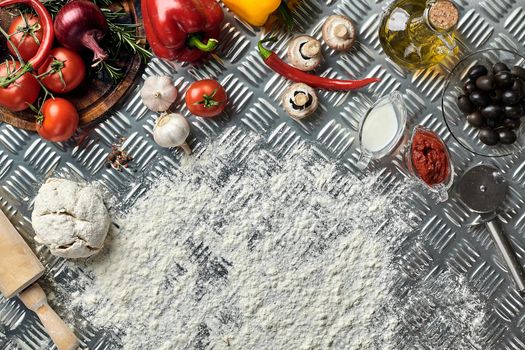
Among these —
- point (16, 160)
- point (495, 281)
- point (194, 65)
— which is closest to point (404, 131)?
point (495, 281)

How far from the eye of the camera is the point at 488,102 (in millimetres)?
1702

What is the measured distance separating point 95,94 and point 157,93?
21 centimetres

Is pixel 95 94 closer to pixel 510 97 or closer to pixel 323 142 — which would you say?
pixel 323 142

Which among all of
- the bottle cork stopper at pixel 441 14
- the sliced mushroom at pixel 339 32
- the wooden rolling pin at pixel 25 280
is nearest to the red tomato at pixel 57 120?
the wooden rolling pin at pixel 25 280

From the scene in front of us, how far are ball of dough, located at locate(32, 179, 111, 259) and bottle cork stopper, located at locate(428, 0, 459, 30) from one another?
1.06m

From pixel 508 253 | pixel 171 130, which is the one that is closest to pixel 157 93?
pixel 171 130

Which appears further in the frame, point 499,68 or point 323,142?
point 323,142

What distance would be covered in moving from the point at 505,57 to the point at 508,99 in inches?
6.3

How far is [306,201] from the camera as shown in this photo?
182 cm

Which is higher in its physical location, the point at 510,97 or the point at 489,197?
the point at 510,97

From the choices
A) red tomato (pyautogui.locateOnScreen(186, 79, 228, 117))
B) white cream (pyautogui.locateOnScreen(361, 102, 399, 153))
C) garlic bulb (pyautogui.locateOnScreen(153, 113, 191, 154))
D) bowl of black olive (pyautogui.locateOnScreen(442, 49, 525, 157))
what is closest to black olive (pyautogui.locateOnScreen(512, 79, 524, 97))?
bowl of black olive (pyautogui.locateOnScreen(442, 49, 525, 157))

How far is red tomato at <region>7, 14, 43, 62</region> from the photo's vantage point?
5.66ft

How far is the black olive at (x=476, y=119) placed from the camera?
175cm

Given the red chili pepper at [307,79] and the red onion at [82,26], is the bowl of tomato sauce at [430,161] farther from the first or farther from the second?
the red onion at [82,26]
